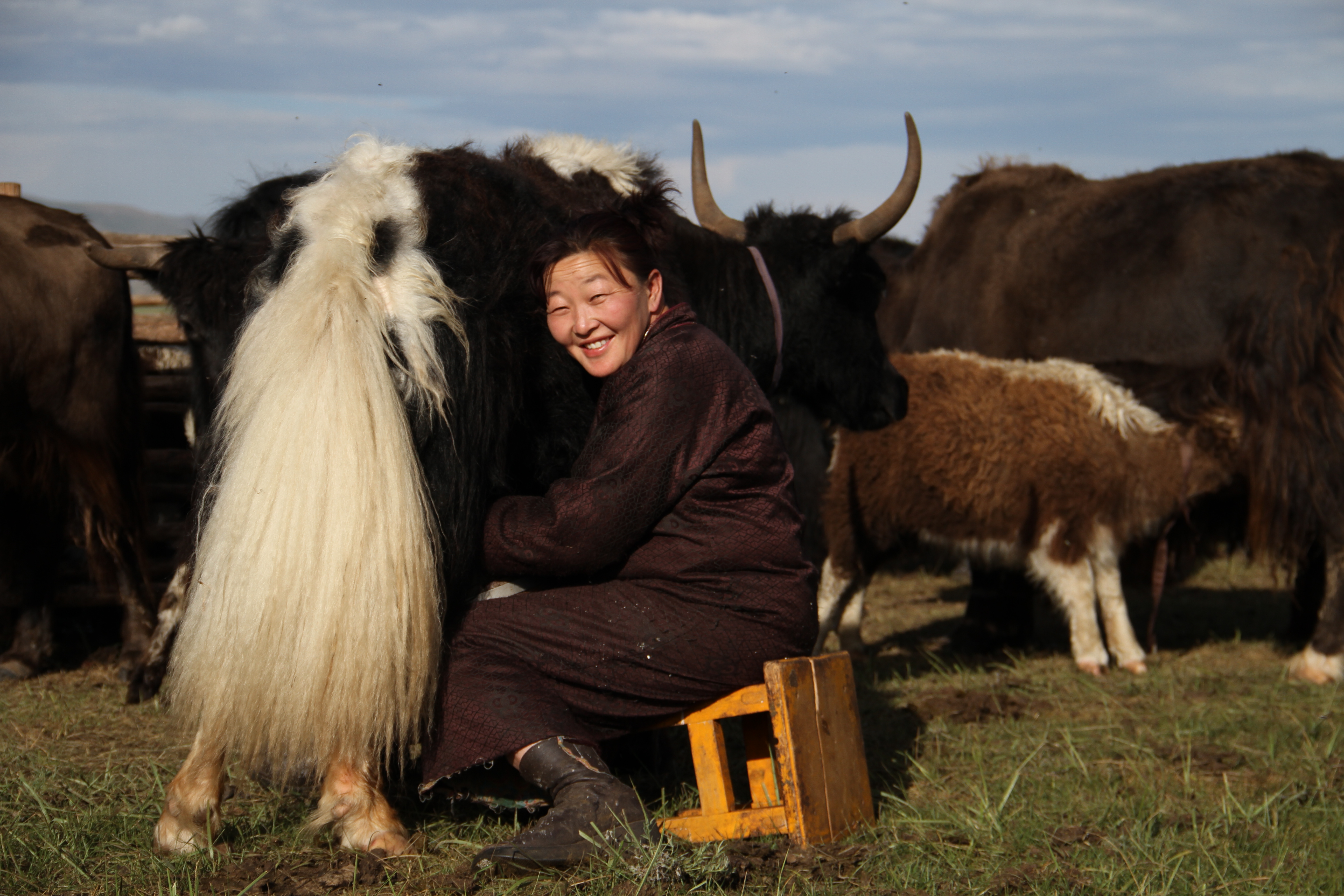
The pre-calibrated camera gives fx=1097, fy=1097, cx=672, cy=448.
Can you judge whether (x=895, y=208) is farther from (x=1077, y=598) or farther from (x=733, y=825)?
(x=733, y=825)

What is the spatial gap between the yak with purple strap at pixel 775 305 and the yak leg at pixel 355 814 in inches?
107

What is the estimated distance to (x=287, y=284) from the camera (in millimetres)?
2576

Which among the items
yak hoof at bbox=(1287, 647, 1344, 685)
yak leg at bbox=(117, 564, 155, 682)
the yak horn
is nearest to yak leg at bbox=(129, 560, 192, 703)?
yak leg at bbox=(117, 564, 155, 682)

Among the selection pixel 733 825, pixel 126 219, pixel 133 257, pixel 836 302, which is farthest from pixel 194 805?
pixel 126 219

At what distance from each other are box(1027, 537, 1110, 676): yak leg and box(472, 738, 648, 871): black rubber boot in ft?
11.3

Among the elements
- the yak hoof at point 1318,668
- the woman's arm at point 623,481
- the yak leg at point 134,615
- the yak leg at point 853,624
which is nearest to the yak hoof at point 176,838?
the woman's arm at point 623,481

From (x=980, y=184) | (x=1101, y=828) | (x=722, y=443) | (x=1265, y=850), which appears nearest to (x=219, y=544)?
(x=722, y=443)

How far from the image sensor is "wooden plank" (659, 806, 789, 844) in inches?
108

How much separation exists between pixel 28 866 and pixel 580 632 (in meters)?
1.37

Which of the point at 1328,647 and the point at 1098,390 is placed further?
the point at 1098,390

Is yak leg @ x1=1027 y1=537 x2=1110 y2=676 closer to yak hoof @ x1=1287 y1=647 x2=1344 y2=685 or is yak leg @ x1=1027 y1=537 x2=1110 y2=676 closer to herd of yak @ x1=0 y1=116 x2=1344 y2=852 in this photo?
herd of yak @ x1=0 y1=116 x2=1344 y2=852

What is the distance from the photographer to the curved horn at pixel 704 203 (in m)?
5.28

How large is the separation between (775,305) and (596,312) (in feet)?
6.53

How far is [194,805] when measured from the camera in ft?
8.59
